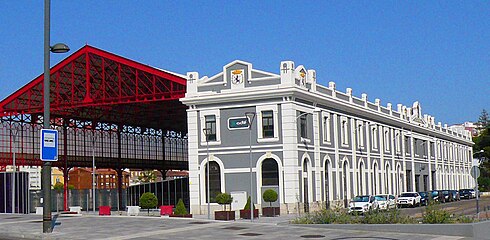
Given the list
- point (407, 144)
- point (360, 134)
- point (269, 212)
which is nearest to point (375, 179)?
point (360, 134)

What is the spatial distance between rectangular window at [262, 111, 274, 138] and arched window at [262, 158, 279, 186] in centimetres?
188

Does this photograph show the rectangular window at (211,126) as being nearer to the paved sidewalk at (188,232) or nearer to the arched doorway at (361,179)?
the paved sidewalk at (188,232)

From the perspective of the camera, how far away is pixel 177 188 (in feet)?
238

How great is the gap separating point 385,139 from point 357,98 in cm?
871

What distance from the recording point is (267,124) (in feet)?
173

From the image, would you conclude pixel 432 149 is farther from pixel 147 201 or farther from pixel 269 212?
pixel 147 201

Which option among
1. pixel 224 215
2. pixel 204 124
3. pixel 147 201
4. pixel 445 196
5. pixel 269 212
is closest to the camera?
pixel 224 215

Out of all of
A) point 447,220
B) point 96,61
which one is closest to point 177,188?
point 96,61

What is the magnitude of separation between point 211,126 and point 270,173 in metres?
6.15

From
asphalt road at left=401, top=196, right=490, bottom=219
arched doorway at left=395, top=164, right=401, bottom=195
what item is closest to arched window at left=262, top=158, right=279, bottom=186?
asphalt road at left=401, top=196, right=490, bottom=219

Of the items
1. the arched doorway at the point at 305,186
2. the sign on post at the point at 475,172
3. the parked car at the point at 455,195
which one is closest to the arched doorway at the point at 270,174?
the arched doorway at the point at 305,186

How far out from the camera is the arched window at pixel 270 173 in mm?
52312

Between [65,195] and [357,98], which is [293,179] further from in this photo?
[65,195]

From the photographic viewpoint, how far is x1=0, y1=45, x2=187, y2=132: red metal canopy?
5919cm
